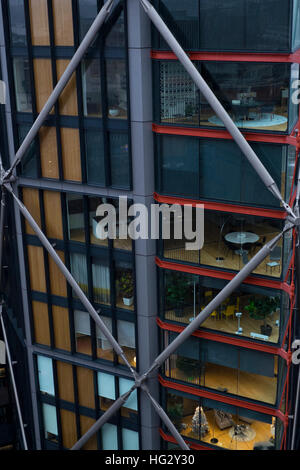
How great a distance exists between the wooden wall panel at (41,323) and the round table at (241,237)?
9.14 m

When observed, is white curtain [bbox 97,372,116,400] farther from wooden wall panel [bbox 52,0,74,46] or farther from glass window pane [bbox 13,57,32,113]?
wooden wall panel [bbox 52,0,74,46]

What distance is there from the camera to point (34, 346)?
2842cm

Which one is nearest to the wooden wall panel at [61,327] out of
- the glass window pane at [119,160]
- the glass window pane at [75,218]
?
the glass window pane at [75,218]

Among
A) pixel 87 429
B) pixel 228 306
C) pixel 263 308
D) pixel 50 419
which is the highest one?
pixel 263 308

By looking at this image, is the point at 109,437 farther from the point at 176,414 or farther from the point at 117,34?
the point at 117,34

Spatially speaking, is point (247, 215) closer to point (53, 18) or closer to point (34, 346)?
point (53, 18)

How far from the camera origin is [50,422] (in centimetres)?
2908

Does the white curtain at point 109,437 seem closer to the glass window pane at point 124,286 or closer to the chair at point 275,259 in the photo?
the glass window pane at point 124,286

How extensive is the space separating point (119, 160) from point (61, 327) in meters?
8.03

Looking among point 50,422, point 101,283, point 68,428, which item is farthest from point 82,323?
point 50,422

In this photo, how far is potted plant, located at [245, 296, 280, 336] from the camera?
22.5m

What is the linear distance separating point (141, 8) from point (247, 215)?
7.69 m

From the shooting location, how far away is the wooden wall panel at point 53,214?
25.7m
